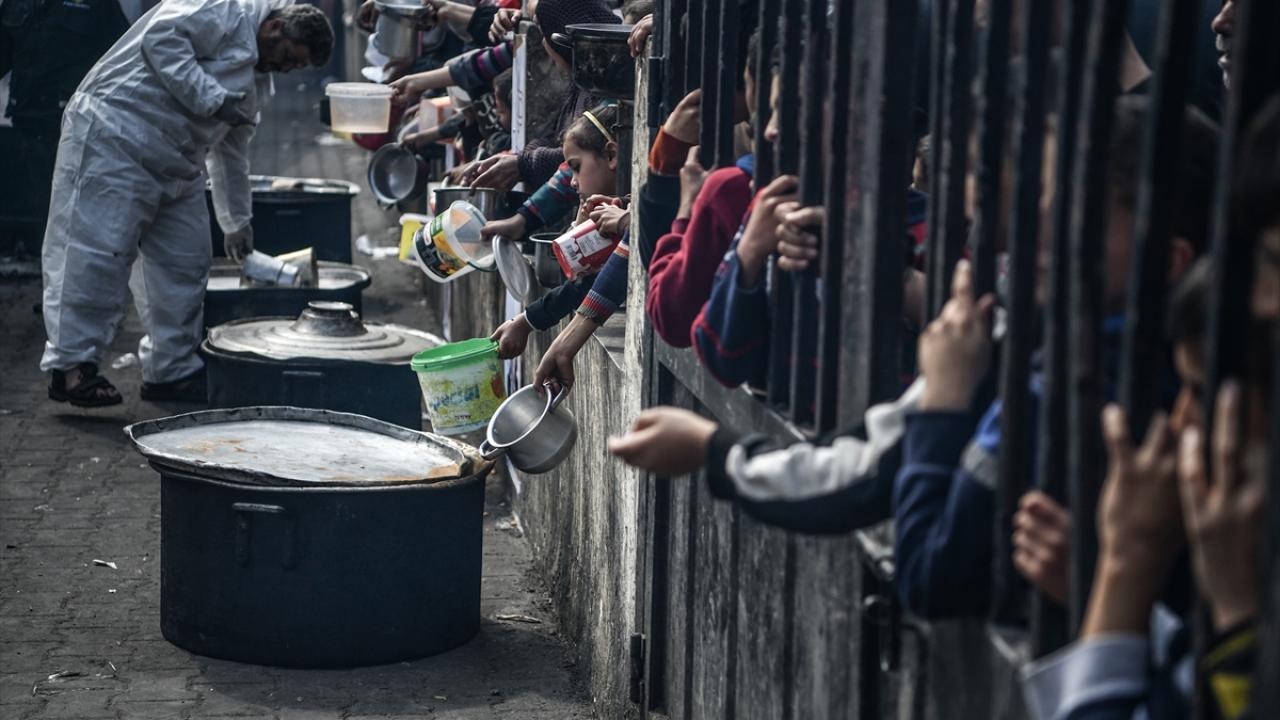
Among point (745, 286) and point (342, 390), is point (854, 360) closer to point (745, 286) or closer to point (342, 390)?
point (745, 286)

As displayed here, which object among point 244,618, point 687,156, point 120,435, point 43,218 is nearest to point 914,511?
point 687,156

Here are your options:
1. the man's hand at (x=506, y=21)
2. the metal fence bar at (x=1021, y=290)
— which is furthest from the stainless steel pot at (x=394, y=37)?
the metal fence bar at (x=1021, y=290)

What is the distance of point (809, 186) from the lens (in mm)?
2854

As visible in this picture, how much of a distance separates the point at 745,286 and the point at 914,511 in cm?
98

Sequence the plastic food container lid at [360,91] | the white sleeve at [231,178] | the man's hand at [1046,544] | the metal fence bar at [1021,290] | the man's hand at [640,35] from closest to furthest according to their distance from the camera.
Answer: the man's hand at [1046,544] < the metal fence bar at [1021,290] < the man's hand at [640,35] < the white sleeve at [231,178] < the plastic food container lid at [360,91]

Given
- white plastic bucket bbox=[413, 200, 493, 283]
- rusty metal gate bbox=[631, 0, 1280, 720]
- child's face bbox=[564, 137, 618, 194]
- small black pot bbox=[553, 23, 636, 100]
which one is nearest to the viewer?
rusty metal gate bbox=[631, 0, 1280, 720]

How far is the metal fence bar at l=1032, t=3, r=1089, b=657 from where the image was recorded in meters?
1.84

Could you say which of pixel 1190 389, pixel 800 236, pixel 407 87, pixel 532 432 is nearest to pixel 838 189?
pixel 800 236

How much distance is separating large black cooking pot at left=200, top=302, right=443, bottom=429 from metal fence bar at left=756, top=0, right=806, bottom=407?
3.92 metres

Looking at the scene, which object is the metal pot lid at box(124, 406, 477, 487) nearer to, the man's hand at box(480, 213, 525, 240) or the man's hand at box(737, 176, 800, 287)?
the man's hand at box(480, 213, 525, 240)

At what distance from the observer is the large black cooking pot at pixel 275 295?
845cm

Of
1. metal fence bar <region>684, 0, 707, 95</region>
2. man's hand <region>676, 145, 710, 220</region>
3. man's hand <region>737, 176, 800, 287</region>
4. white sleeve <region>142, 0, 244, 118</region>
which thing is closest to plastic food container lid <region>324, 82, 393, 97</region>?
white sleeve <region>142, 0, 244, 118</region>

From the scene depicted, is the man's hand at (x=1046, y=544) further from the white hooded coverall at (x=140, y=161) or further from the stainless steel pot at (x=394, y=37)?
the stainless steel pot at (x=394, y=37)

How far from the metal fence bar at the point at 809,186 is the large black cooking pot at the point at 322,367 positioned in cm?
407
